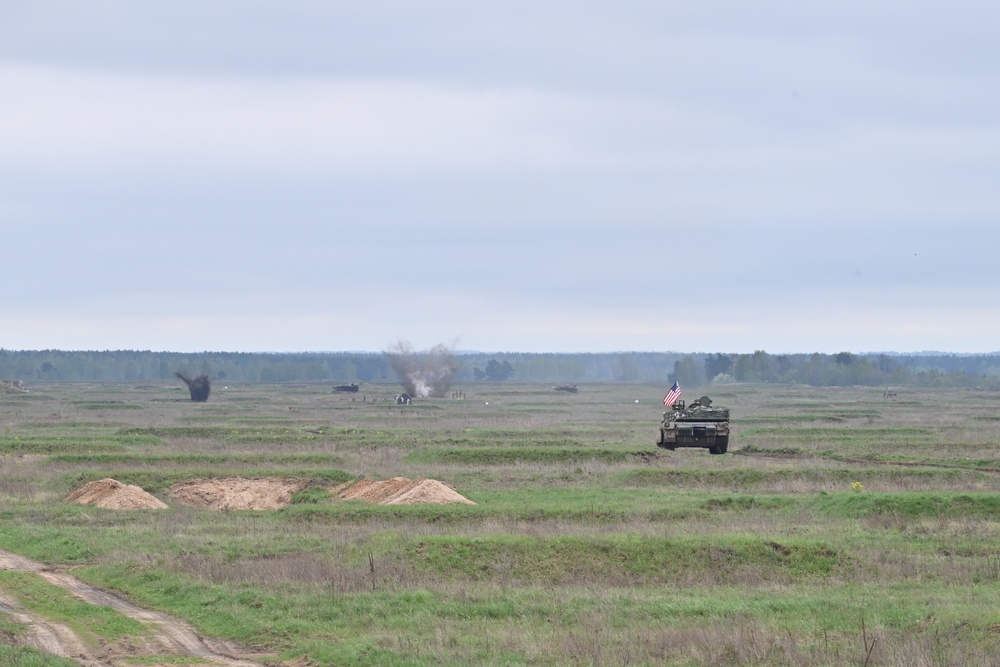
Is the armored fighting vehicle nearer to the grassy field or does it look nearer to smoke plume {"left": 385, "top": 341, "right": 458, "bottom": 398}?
the grassy field

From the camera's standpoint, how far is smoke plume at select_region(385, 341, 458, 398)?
5753 inches

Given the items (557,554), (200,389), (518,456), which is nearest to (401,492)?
(557,554)

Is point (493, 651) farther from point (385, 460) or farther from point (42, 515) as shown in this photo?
point (385, 460)

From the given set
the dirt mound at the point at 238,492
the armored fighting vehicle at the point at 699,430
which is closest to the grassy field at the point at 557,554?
the dirt mound at the point at 238,492

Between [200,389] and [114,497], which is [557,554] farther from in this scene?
[200,389]

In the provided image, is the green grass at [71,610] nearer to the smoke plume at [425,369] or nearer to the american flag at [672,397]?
the american flag at [672,397]

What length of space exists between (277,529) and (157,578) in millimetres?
7947

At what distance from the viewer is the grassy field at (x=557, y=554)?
1866 centimetres

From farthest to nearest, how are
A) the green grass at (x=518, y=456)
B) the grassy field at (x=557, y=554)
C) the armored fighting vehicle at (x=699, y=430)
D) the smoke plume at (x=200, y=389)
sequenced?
the smoke plume at (x=200, y=389), the armored fighting vehicle at (x=699, y=430), the green grass at (x=518, y=456), the grassy field at (x=557, y=554)

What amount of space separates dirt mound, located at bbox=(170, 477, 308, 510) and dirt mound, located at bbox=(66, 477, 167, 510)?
136 cm

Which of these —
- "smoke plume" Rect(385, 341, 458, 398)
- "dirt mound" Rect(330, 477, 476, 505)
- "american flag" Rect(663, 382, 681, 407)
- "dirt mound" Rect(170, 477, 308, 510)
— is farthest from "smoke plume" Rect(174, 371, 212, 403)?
"dirt mound" Rect(330, 477, 476, 505)

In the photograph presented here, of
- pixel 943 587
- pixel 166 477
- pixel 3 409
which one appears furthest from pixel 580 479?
pixel 3 409

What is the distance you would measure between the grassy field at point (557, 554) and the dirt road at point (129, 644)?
0.43m

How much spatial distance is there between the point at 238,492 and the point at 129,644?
23113 millimetres
